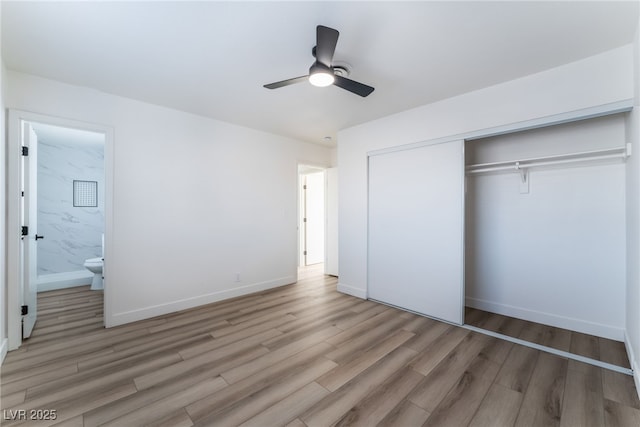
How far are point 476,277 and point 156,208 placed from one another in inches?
164

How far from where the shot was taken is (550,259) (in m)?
3.01


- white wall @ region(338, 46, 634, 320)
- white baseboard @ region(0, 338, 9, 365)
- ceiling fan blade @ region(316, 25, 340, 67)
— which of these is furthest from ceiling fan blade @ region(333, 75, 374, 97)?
white baseboard @ region(0, 338, 9, 365)

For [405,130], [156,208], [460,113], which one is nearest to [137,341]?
[156,208]

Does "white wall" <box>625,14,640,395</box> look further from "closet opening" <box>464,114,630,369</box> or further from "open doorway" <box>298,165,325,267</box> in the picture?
"open doorway" <box>298,165,325,267</box>

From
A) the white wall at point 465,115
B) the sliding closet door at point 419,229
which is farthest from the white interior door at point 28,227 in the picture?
the sliding closet door at point 419,229

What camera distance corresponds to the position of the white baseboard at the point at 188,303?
3020 mm

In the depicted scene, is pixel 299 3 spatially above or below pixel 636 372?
above

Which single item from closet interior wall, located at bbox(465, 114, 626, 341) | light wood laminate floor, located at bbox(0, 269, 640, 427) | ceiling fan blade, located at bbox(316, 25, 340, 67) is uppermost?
ceiling fan blade, located at bbox(316, 25, 340, 67)

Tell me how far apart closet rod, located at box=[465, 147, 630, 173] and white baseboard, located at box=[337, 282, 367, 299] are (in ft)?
7.20

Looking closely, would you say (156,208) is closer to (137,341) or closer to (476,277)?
(137,341)

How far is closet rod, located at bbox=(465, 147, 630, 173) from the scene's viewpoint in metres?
2.58

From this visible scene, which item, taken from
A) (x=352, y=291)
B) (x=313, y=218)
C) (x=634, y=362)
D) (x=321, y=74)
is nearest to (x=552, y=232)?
(x=634, y=362)

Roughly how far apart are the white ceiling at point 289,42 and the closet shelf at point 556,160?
0.91 metres

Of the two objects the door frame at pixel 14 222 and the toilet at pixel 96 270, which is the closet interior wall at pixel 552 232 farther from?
the toilet at pixel 96 270
